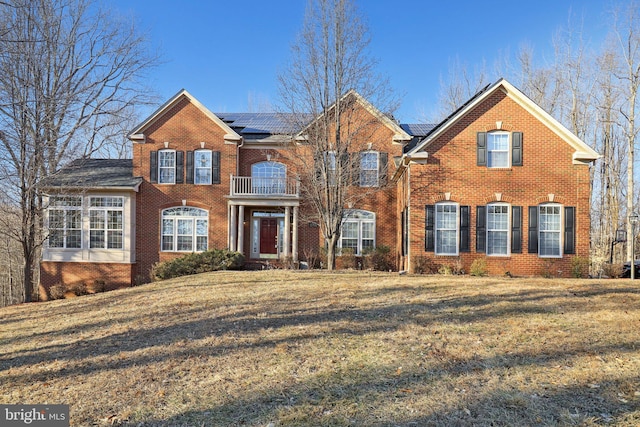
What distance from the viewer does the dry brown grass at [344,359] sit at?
416 centimetres

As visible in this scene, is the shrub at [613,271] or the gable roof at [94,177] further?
the gable roof at [94,177]

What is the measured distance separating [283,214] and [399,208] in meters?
5.55

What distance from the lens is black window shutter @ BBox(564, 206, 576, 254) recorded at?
14.6 metres

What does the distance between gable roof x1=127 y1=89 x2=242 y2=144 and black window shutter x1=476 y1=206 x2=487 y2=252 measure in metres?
11.1

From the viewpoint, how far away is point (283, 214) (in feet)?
64.0

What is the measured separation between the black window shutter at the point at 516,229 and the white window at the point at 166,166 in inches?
Result: 586

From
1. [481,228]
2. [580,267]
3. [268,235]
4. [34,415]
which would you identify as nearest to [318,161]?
[268,235]

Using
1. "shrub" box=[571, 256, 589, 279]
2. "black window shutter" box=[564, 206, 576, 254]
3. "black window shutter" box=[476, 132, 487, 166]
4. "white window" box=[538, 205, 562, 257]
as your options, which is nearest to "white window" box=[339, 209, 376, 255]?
"black window shutter" box=[476, 132, 487, 166]

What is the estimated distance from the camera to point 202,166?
63.1ft

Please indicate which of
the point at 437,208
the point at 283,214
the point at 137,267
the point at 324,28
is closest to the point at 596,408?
the point at 437,208

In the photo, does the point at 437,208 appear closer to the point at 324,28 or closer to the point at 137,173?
the point at 324,28

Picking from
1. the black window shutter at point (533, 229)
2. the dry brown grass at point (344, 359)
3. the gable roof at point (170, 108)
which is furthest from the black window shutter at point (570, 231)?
the gable roof at point (170, 108)

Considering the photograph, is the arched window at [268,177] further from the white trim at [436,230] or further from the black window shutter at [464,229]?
the black window shutter at [464,229]

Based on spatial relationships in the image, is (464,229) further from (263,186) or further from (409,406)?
(409,406)
